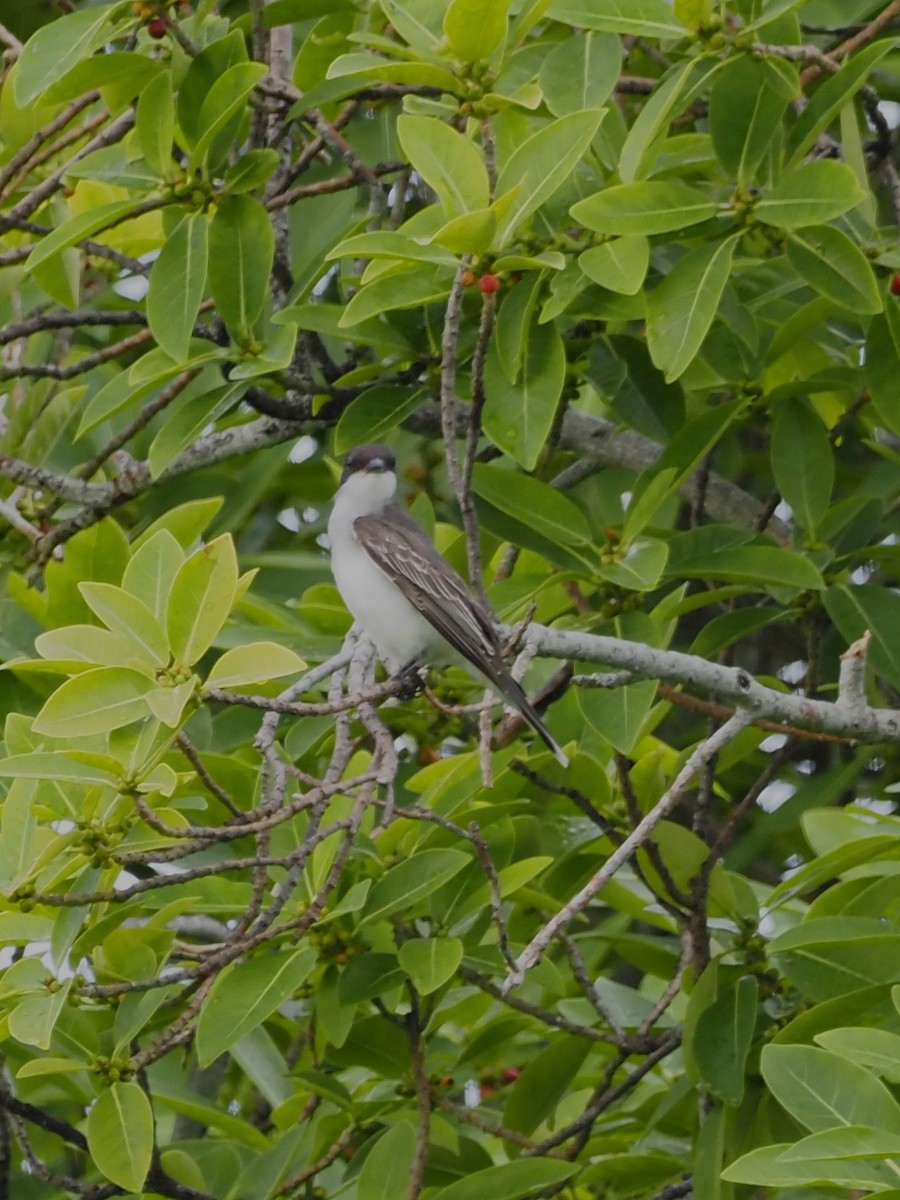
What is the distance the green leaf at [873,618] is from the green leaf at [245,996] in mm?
1643

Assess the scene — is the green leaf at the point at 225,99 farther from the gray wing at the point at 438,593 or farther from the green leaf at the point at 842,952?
the green leaf at the point at 842,952

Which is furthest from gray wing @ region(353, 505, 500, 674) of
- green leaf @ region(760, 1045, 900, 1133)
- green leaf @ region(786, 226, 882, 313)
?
green leaf @ region(760, 1045, 900, 1133)

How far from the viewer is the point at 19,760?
10.4ft

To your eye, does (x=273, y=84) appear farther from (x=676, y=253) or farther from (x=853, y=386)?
(x=853, y=386)

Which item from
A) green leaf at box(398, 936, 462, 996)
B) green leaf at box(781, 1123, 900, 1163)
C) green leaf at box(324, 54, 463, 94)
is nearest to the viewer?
green leaf at box(781, 1123, 900, 1163)

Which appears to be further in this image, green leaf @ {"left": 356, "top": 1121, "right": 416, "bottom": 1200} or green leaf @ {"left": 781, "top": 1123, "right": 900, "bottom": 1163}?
green leaf @ {"left": 356, "top": 1121, "right": 416, "bottom": 1200}

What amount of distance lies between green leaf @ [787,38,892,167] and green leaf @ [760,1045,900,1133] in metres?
2.13

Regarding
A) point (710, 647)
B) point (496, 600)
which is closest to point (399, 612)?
point (496, 600)

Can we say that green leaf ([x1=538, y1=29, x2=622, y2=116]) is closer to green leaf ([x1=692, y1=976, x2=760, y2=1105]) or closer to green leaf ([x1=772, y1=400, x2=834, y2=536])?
green leaf ([x1=772, y1=400, x2=834, y2=536])

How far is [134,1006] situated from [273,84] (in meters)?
2.54

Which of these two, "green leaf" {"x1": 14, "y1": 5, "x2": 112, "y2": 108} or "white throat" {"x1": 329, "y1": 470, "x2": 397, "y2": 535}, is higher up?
"green leaf" {"x1": 14, "y1": 5, "x2": 112, "y2": 108}

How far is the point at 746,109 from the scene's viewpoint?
12.8 feet

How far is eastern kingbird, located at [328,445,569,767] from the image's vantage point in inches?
177

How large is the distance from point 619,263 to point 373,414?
96 cm
